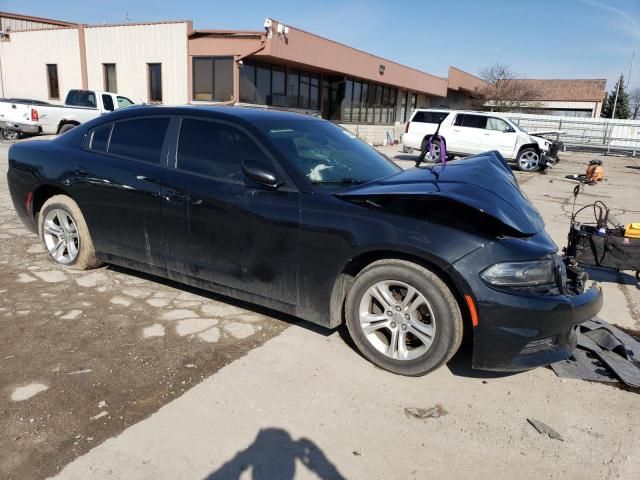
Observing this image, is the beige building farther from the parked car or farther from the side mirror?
the side mirror

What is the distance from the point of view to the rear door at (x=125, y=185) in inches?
157

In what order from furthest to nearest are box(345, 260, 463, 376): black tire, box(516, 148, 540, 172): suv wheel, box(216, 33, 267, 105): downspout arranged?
box(216, 33, 267, 105): downspout, box(516, 148, 540, 172): suv wheel, box(345, 260, 463, 376): black tire

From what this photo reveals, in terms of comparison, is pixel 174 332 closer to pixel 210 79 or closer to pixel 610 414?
pixel 610 414

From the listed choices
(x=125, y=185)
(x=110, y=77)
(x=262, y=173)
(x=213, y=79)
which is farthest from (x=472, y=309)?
(x=110, y=77)

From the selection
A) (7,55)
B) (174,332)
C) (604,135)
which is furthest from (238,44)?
(604,135)

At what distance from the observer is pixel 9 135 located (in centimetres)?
1820

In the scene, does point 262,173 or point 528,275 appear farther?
point 262,173

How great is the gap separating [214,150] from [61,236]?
2.07 meters

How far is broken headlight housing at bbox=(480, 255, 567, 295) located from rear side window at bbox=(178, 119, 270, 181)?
5.51ft

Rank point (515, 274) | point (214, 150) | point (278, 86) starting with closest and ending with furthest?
1. point (515, 274)
2. point (214, 150)
3. point (278, 86)

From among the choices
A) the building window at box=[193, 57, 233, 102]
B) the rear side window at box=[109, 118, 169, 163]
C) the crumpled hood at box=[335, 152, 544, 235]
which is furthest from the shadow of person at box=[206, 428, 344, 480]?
the building window at box=[193, 57, 233, 102]

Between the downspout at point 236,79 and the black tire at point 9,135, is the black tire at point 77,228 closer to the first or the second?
the downspout at point 236,79

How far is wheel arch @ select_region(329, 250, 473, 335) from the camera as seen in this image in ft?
9.78

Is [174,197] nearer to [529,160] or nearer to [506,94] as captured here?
[529,160]
